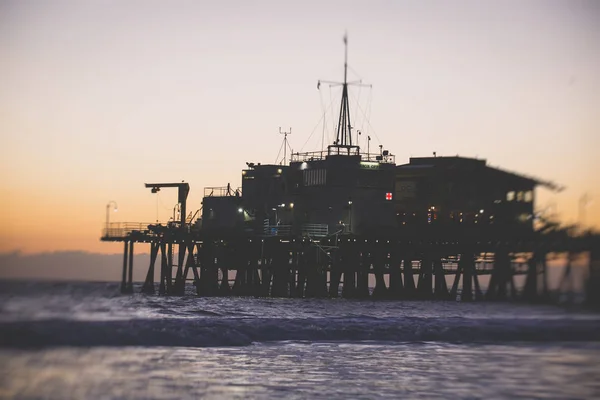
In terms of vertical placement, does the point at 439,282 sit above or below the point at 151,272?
above

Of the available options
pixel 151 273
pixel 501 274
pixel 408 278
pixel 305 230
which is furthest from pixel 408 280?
pixel 151 273

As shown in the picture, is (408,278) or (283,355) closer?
(283,355)

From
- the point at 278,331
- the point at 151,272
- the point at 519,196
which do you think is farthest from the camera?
the point at 519,196

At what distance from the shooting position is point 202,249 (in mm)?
81812

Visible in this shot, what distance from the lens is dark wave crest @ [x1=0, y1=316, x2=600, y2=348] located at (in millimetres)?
31281

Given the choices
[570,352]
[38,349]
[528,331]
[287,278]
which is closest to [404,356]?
[570,352]

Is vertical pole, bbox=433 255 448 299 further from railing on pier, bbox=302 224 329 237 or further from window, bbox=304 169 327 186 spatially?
window, bbox=304 169 327 186

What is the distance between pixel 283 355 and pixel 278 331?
7.55 metres

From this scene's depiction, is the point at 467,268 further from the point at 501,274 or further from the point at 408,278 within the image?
the point at 408,278

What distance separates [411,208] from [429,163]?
702 cm

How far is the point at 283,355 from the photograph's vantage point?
33.2 meters

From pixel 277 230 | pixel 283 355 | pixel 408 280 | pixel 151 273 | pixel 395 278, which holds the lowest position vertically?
pixel 283 355

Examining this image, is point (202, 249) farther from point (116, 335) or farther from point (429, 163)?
point (116, 335)

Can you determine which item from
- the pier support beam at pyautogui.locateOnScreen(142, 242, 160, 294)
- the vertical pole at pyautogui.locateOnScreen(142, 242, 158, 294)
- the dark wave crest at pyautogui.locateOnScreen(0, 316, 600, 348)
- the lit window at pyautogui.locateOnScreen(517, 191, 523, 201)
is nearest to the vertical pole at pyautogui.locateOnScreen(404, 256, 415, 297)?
the lit window at pyautogui.locateOnScreen(517, 191, 523, 201)
